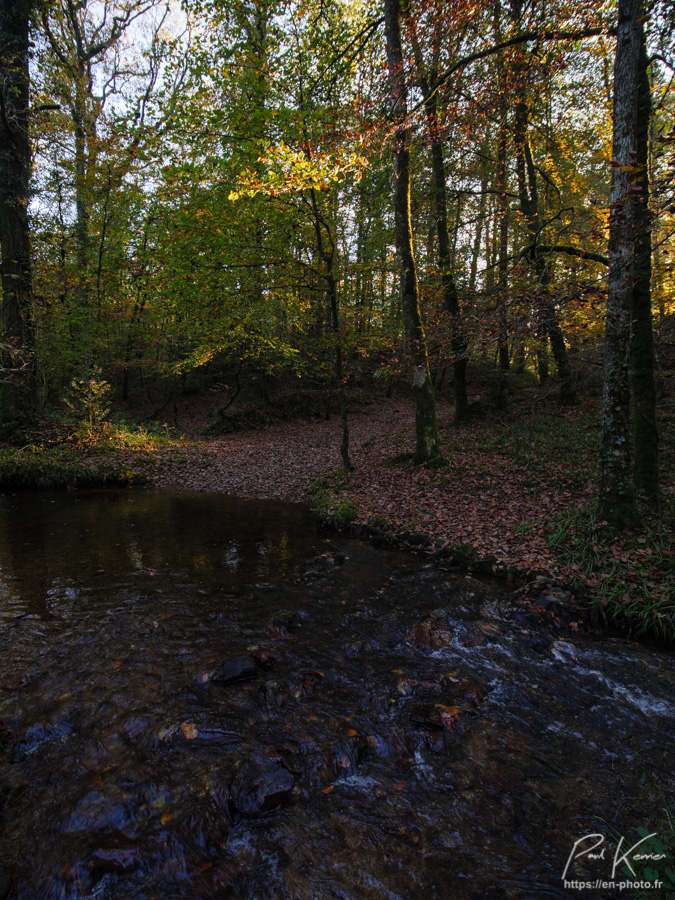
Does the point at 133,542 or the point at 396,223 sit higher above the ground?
the point at 396,223

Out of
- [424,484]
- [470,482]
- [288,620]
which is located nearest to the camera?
[288,620]

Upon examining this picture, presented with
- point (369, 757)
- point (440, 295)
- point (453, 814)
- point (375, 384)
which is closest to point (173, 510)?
point (369, 757)

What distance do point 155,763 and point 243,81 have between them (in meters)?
13.5

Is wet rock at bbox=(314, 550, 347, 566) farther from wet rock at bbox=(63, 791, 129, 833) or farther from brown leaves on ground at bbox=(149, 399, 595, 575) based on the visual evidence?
wet rock at bbox=(63, 791, 129, 833)

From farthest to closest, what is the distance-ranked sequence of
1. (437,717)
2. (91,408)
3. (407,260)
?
(91,408), (407,260), (437,717)

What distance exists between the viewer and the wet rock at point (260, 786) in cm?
275

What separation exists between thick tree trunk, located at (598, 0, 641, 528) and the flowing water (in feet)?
7.98

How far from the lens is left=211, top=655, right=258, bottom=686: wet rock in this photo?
395 centimetres

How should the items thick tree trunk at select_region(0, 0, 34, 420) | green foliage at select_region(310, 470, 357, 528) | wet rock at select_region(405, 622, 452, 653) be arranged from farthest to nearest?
thick tree trunk at select_region(0, 0, 34, 420)
green foliage at select_region(310, 470, 357, 528)
wet rock at select_region(405, 622, 452, 653)

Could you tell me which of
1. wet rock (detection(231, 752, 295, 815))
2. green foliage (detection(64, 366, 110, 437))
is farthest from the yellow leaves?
green foliage (detection(64, 366, 110, 437))

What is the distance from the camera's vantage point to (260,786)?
2848mm

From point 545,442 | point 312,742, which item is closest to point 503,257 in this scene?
point 545,442

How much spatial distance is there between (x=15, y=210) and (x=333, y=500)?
1431cm

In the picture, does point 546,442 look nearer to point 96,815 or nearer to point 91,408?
point 96,815
